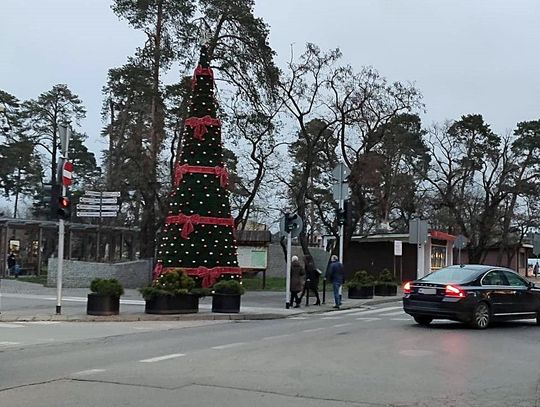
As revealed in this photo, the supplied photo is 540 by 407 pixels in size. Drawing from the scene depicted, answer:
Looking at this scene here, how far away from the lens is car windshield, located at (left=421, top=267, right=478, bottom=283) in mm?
16500

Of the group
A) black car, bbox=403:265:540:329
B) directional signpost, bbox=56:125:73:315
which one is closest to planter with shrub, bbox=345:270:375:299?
black car, bbox=403:265:540:329

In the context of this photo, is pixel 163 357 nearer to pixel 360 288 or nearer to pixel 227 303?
pixel 227 303

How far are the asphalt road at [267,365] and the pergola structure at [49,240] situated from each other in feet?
79.0

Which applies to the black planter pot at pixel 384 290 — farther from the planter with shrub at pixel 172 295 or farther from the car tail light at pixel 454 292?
the car tail light at pixel 454 292

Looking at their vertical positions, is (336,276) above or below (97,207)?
below

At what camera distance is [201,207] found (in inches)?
1033

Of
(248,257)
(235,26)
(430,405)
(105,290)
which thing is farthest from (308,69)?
(430,405)

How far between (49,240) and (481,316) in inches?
1611

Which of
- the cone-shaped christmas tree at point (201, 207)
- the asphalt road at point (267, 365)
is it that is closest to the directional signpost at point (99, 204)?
the cone-shaped christmas tree at point (201, 207)

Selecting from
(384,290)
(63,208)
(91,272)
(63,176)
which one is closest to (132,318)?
(63,208)

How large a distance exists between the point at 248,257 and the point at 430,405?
86.3ft

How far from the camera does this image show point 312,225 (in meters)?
67.6

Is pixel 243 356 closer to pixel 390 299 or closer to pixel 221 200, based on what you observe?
pixel 221 200

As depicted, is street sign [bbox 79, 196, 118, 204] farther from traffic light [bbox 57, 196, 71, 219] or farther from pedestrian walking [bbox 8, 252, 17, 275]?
traffic light [bbox 57, 196, 71, 219]
